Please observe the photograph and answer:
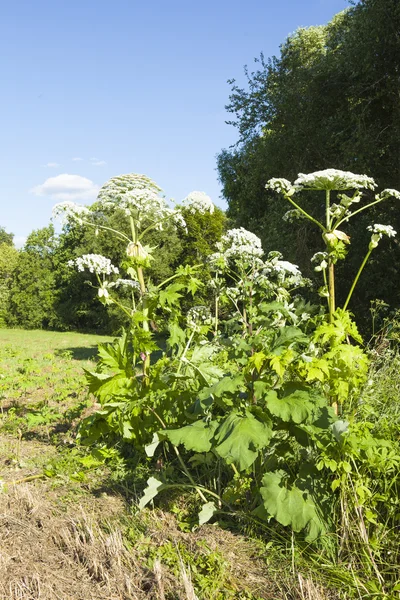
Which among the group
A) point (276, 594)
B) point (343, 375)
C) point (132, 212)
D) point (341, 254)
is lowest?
point (276, 594)

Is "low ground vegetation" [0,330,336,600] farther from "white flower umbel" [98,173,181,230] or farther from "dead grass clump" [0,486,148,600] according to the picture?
"white flower umbel" [98,173,181,230]

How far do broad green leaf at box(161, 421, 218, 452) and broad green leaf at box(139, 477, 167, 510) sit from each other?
1.80 ft

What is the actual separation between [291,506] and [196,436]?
59 centimetres

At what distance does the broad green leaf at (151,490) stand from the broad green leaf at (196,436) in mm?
547

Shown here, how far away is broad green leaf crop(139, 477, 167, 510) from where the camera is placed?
3.08 metres

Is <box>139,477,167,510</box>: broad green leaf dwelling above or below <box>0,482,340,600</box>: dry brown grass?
above

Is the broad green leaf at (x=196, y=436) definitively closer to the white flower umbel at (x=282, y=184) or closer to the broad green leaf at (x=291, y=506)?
the broad green leaf at (x=291, y=506)

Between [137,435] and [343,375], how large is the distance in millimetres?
1846

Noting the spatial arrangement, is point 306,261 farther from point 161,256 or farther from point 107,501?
point 161,256

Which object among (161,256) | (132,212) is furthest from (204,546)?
(161,256)

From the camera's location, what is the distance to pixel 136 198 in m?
4.08

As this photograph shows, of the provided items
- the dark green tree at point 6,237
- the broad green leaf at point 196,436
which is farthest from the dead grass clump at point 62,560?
the dark green tree at point 6,237

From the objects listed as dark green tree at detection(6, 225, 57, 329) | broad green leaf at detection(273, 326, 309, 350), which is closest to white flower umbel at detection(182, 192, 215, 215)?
broad green leaf at detection(273, 326, 309, 350)

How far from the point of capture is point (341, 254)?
2.94 metres
